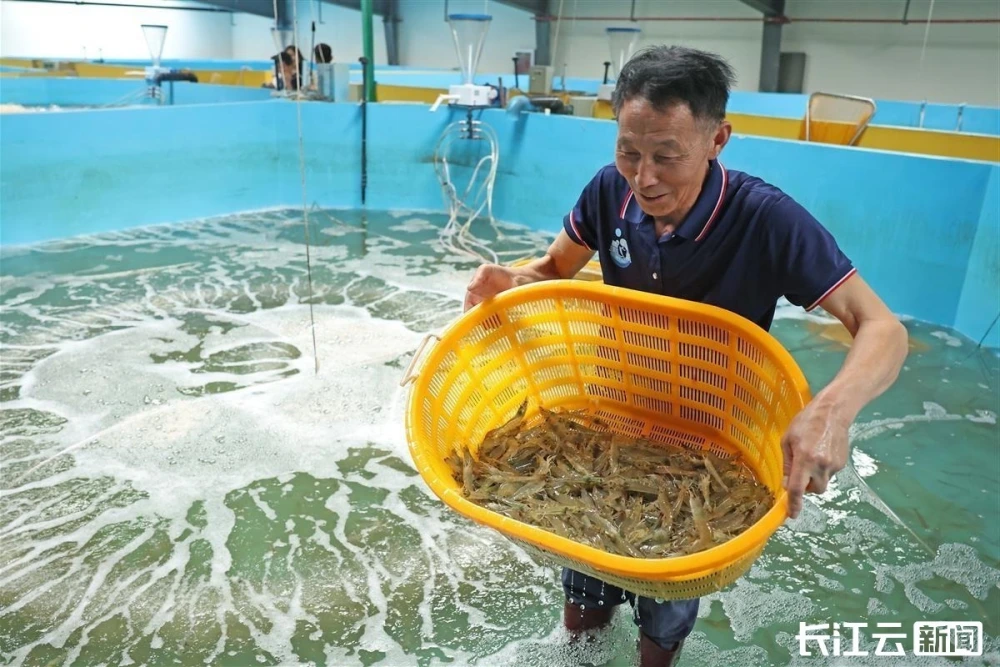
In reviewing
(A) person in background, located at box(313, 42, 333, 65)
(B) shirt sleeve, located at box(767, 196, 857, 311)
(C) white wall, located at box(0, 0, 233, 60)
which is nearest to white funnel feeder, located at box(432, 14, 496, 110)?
(A) person in background, located at box(313, 42, 333, 65)

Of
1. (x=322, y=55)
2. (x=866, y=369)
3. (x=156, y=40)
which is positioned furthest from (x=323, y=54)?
(x=866, y=369)

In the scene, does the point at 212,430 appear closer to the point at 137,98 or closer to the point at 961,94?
the point at 137,98

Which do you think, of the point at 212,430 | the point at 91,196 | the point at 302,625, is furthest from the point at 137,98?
the point at 302,625

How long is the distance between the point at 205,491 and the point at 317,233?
390 centimetres

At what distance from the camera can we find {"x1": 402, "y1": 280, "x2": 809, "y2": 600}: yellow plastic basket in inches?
59.3

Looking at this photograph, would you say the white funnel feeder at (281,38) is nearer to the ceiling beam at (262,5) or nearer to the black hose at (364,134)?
the black hose at (364,134)

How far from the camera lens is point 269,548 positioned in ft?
8.16

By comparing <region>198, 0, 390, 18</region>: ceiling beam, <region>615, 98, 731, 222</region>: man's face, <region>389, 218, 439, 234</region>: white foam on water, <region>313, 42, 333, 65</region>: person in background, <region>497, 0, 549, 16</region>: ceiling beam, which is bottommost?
<region>389, 218, 439, 234</region>: white foam on water

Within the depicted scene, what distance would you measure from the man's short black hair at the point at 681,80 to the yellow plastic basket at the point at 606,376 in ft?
1.42

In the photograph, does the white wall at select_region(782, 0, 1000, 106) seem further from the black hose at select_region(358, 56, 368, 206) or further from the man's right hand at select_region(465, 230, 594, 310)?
the man's right hand at select_region(465, 230, 594, 310)

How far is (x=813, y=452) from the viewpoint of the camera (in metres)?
1.16

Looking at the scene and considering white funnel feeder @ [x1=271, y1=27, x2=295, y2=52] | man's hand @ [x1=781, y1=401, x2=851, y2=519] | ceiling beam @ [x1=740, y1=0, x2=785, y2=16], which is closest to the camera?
man's hand @ [x1=781, y1=401, x2=851, y2=519]

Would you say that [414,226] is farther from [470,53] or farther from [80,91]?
[80,91]

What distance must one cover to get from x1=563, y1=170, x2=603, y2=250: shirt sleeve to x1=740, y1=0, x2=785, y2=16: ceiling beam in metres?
10.6
